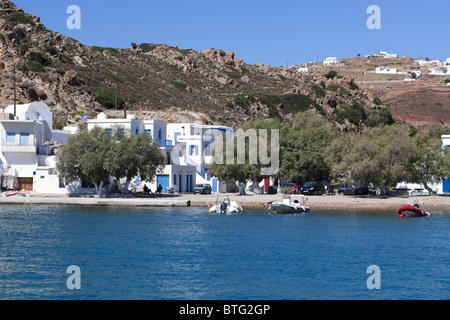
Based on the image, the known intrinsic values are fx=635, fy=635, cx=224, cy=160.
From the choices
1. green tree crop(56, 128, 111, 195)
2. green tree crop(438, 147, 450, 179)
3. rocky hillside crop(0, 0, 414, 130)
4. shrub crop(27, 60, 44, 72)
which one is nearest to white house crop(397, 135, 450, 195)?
green tree crop(438, 147, 450, 179)

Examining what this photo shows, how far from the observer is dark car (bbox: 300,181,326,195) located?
67.7 metres

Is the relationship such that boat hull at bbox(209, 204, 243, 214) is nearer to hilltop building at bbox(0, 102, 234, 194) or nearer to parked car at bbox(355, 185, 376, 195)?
hilltop building at bbox(0, 102, 234, 194)

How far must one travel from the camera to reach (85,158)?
190ft

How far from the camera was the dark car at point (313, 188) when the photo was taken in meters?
67.7

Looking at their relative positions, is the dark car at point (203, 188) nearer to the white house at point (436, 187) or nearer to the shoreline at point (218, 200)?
the shoreline at point (218, 200)

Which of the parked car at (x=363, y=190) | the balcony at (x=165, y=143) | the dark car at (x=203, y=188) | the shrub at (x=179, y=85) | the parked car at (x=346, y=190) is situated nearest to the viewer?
the parked car at (x=363, y=190)

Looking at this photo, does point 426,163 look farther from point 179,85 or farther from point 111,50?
point 111,50

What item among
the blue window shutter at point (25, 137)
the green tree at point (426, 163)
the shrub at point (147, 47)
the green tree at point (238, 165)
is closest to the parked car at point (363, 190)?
the green tree at point (426, 163)

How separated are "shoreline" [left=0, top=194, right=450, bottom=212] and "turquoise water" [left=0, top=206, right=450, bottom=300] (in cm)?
485

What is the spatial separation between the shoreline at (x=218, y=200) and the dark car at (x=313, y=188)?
4.16 metres

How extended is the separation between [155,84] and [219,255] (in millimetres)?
99723

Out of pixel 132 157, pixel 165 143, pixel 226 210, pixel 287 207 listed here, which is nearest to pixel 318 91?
pixel 165 143
